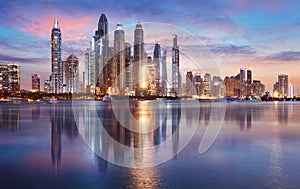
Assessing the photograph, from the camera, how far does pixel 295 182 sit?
794 cm

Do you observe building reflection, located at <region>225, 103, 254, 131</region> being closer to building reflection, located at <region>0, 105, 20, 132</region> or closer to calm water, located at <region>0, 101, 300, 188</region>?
calm water, located at <region>0, 101, 300, 188</region>

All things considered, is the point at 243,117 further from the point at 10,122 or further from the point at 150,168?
the point at 150,168

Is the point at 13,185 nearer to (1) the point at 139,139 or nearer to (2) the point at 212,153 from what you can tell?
→ (2) the point at 212,153

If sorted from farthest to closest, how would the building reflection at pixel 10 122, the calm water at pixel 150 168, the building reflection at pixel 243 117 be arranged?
the building reflection at pixel 243 117, the building reflection at pixel 10 122, the calm water at pixel 150 168

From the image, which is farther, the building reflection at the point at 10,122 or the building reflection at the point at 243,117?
the building reflection at the point at 243,117

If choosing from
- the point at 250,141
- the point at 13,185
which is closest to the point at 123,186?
the point at 13,185

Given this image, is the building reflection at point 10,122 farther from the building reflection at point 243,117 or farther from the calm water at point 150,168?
the building reflection at point 243,117

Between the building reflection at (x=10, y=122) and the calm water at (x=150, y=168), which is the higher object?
the calm water at (x=150, y=168)

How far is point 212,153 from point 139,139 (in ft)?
15.3

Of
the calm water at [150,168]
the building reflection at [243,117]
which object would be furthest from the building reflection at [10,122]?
the building reflection at [243,117]

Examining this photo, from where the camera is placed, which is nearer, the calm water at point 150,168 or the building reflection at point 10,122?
the calm water at point 150,168

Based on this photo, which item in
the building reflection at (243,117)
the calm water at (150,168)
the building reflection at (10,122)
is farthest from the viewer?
the building reflection at (243,117)

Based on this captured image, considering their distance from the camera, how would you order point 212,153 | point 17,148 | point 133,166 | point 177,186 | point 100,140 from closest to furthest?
1. point 177,186
2. point 133,166
3. point 212,153
4. point 17,148
5. point 100,140

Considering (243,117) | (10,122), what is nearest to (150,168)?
(10,122)
